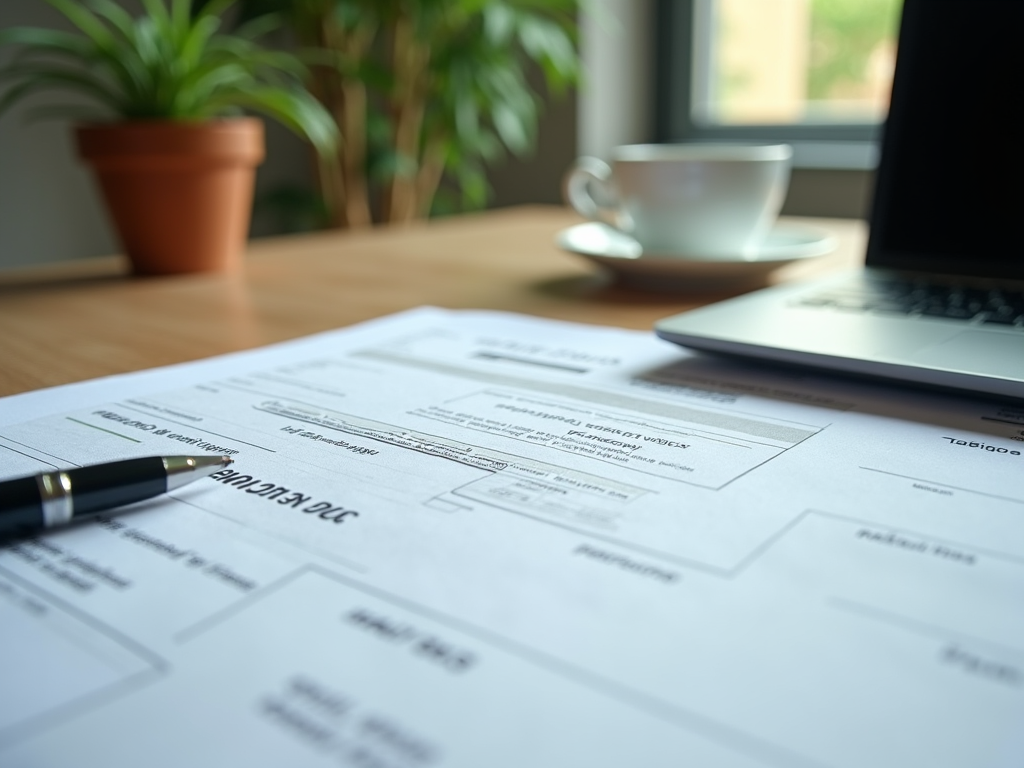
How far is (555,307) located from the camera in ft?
2.27

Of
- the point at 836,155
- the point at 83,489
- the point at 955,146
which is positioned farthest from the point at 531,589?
the point at 836,155

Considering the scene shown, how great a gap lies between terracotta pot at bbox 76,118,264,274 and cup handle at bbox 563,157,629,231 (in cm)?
31

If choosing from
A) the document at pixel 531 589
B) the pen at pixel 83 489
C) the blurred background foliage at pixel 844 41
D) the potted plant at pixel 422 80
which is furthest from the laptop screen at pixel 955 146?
the blurred background foliage at pixel 844 41

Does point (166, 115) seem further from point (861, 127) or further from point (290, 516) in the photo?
point (861, 127)

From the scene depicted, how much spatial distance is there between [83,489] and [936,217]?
56 cm

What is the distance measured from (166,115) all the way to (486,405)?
21.6 inches

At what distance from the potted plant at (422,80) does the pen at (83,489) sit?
1500mm

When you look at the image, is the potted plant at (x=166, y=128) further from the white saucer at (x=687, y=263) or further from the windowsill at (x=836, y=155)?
the windowsill at (x=836, y=155)

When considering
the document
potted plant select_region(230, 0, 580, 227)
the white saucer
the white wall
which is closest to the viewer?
the document

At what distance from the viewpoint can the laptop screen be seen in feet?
1.91

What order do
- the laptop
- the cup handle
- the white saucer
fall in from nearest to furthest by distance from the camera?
the laptop, the white saucer, the cup handle

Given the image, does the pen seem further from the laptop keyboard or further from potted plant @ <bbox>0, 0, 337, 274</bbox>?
potted plant @ <bbox>0, 0, 337, 274</bbox>

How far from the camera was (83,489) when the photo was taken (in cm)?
30

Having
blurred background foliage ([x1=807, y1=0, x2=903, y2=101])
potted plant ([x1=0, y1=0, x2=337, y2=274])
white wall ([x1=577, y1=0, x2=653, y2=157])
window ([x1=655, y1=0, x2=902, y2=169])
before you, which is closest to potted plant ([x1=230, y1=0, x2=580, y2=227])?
white wall ([x1=577, y1=0, x2=653, y2=157])
